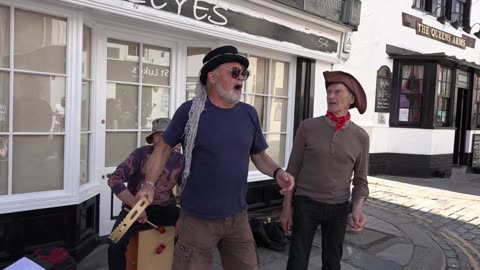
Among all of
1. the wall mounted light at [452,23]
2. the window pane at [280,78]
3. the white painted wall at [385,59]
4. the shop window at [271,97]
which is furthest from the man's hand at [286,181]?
the wall mounted light at [452,23]

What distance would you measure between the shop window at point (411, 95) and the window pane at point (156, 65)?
301 inches

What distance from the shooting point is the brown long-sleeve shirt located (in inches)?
123

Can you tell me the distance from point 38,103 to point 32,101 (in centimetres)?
5

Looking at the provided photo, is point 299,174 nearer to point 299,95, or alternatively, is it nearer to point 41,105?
point 41,105

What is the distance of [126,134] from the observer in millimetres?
4734

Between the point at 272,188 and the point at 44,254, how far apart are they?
340 cm

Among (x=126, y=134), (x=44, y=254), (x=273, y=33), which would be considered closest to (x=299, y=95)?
(x=273, y=33)

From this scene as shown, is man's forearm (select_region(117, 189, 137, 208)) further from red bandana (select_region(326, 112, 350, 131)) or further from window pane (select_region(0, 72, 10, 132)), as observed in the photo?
red bandana (select_region(326, 112, 350, 131))

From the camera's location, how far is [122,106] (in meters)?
4.68

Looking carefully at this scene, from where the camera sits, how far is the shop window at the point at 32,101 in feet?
11.6

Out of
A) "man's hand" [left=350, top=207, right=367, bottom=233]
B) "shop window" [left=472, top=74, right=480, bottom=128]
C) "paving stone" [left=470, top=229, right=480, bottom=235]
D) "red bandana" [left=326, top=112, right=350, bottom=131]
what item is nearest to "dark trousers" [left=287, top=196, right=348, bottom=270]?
"man's hand" [left=350, top=207, right=367, bottom=233]

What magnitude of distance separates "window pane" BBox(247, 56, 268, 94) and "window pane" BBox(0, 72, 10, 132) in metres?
2.96

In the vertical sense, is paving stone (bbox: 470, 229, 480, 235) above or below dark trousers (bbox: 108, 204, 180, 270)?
below

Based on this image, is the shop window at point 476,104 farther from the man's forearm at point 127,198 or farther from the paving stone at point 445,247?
the man's forearm at point 127,198
